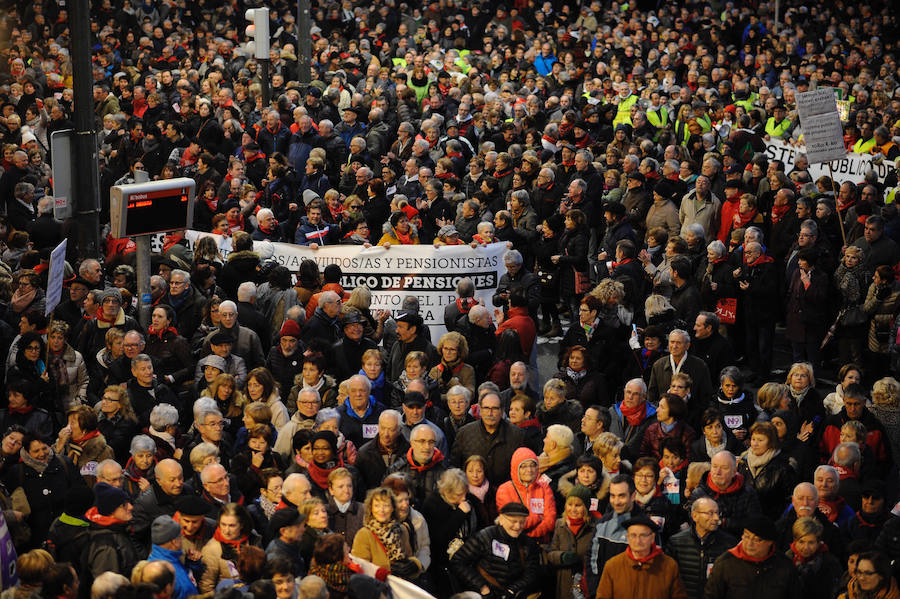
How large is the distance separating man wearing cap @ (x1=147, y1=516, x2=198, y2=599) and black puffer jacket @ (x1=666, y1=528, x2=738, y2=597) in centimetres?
290

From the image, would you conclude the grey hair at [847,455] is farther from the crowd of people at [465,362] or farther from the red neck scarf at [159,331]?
the red neck scarf at [159,331]

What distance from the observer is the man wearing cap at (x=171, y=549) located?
759 centimetres

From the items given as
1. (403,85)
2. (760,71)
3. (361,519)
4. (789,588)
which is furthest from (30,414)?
(760,71)

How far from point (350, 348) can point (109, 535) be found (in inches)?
146

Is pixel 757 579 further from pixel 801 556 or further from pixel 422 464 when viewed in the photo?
pixel 422 464

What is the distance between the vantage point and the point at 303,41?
23188mm

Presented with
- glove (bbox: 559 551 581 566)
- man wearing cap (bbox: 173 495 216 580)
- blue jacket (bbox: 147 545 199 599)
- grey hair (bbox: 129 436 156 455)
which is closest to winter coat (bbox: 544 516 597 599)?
glove (bbox: 559 551 581 566)

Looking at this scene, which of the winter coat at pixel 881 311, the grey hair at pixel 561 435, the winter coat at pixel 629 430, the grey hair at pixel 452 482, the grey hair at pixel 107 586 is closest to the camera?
the grey hair at pixel 107 586

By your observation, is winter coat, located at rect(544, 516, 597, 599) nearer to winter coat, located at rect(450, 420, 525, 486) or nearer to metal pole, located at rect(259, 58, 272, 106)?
winter coat, located at rect(450, 420, 525, 486)

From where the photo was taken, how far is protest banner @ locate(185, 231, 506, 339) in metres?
13.4

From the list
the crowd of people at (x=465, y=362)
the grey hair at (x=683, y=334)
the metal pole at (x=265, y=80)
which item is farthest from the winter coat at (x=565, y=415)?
the metal pole at (x=265, y=80)

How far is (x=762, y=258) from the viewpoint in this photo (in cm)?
1320

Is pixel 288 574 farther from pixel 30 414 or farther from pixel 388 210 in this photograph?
pixel 388 210

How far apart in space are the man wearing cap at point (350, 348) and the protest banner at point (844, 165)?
770 cm
